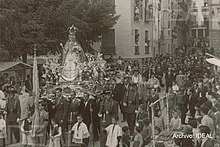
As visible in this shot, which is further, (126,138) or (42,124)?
(42,124)

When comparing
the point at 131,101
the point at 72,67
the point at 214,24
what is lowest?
the point at 131,101

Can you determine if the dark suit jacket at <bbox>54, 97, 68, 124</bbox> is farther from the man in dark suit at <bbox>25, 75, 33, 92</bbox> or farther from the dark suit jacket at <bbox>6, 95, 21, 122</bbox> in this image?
the man in dark suit at <bbox>25, 75, 33, 92</bbox>

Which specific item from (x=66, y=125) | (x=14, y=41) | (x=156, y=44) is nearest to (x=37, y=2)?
(x=14, y=41)

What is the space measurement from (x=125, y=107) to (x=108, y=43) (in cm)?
268

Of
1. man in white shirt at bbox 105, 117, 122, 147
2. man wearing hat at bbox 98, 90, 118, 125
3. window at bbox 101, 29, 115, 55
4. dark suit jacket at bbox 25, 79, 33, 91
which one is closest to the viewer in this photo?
man in white shirt at bbox 105, 117, 122, 147

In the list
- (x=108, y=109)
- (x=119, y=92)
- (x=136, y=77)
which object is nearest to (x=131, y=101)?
(x=108, y=109)

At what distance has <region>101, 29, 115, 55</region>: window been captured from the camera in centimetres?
1250

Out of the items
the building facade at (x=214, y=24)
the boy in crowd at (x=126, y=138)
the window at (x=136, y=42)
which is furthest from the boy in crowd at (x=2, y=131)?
the building facade at (x=214, y=24)

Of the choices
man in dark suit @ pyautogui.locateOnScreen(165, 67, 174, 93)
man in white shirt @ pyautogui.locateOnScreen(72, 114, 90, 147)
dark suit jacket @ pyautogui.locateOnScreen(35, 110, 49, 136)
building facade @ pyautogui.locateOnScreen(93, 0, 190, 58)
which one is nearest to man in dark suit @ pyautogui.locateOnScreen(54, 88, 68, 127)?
dark suit jacket @ pyautogui.locateOnScreen(35, 110, 49, 136)

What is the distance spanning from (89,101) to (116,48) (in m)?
2.54

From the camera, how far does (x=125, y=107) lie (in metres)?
10.5

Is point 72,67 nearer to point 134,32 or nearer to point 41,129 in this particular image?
point 134,32

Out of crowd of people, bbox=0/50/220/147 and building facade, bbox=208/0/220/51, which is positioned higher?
building facade, bbox=208/0/220/51

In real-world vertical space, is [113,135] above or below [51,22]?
below
